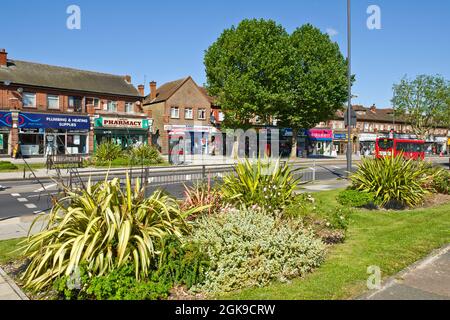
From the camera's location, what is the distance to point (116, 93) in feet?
125

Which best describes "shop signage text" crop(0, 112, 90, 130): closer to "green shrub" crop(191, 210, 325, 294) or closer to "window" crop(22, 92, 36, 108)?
"window" crop(22, 92, 36, 108)

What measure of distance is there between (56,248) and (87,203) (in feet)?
2.47

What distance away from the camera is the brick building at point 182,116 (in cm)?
4241

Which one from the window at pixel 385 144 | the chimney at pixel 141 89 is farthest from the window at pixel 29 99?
the window at pixel 385 144

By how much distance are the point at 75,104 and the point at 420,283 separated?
36254 mm

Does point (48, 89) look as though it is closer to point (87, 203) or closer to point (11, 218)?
point (11, 218)

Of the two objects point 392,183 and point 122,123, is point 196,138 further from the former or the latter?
point 392,183

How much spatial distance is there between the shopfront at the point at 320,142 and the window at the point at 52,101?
36208 millimetres

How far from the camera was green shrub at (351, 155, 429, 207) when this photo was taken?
35.3ft

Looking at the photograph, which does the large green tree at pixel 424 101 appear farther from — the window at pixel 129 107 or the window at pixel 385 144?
the window at pixel 129 107

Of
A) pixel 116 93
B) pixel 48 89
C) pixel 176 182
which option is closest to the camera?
pixel 176 182

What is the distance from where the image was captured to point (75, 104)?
3556 centimetres

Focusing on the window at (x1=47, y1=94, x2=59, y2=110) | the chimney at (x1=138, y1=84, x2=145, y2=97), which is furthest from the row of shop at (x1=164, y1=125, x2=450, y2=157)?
the window at (x1=47, y1=94, x2=59, y2=110)
